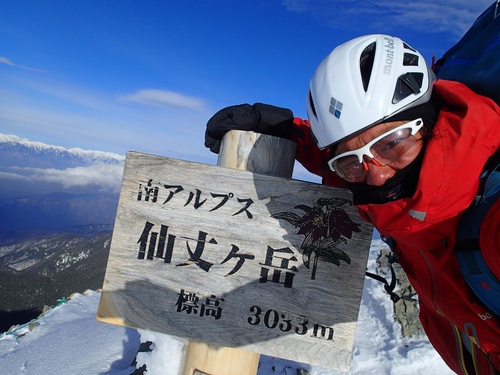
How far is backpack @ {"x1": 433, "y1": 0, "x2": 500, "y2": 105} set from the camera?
1525mm

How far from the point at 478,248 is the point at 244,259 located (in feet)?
3.85

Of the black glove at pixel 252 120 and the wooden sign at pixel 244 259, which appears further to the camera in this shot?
the black glove at pixel 252 120

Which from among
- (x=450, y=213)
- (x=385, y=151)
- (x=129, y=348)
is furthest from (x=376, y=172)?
(x=129, y=348)

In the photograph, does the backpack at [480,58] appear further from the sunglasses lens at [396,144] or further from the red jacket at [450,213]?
the sunglasses lens at [396,144]

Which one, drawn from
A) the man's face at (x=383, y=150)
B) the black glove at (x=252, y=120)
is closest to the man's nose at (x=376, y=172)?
the man's face at (x=383, y=150)

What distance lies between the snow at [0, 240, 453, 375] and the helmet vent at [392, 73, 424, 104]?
3821mm

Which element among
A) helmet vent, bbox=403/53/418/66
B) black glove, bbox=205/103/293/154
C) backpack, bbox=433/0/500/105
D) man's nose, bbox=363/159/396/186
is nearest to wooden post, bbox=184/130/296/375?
black glove, bbox=205/103/293/154

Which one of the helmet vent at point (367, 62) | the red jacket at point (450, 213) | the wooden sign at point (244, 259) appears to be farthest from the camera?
the wooden sign at point (244, 259)

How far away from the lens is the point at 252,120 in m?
2.07

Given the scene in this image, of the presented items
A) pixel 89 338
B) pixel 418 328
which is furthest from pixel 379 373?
pixel 89 338

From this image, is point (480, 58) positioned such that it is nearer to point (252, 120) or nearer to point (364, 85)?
point (364, 85)

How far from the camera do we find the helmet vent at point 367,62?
1.83m

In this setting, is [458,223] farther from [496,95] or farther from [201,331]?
[201,331]

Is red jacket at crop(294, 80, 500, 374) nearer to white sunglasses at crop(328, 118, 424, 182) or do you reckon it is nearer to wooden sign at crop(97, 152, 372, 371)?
white sunglasses at crop(328, 118, 424, 182)
